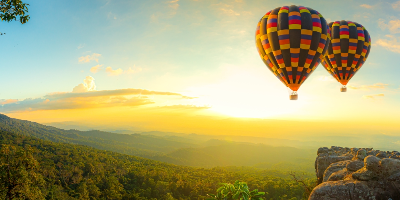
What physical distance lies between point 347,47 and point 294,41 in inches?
499

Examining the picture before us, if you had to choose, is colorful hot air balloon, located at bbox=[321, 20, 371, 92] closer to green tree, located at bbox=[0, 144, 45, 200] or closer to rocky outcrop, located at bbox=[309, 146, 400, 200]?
rocky outcrop, located at bbox=[309, 146, 400, 200]

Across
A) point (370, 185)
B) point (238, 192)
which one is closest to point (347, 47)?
point (370, 185)

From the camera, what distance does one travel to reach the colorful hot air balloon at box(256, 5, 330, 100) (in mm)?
23375

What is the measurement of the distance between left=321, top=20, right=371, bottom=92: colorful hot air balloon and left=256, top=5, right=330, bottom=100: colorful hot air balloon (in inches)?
289

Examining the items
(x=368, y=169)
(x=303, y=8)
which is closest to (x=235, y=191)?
(x=368, y=169)

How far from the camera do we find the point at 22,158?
782 inches

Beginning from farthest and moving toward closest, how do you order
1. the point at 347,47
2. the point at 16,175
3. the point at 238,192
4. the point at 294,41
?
the point at 347,47, the point at 294,41, the point at 16,175, the point at 238,192

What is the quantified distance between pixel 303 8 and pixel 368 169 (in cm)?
2008

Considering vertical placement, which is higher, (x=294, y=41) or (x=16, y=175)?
(x=294, y=41)

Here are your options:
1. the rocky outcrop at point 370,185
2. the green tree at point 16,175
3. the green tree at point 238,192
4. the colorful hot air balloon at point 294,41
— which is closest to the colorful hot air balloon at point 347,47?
the colorful hot air balloon at point 294,41

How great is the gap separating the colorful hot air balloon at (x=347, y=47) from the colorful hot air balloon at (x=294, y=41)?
7342mm

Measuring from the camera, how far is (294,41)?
2330cm

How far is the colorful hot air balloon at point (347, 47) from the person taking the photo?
98.9 ft

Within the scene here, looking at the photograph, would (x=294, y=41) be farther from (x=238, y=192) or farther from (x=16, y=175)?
(x=16, y=175)
